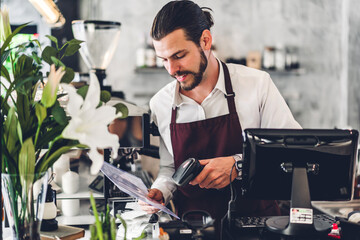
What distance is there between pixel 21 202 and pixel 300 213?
0.90 m

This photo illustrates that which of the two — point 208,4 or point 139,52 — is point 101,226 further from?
point 208,4

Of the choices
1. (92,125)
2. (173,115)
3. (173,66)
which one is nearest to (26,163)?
(92,125)

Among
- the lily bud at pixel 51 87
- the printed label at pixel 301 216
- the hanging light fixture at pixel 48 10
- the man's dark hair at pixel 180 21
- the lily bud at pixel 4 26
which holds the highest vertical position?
the hanging light fixture at pixel 48 10

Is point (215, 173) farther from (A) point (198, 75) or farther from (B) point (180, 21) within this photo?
(B) point (180, 21)

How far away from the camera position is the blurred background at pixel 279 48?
4.49 meters

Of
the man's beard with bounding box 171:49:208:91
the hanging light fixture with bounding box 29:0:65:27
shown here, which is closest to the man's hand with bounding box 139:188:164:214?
the man's beard with bounding box 171:49:208:91

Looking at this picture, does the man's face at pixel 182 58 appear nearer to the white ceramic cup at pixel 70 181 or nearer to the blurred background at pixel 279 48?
the white ceramic cup at pixel 70 181

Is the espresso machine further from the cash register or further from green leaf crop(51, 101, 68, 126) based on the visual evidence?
green leaf crop(51, 101, 68, 126)

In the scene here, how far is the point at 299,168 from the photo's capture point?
4.83 feet

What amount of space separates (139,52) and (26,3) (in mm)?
1185

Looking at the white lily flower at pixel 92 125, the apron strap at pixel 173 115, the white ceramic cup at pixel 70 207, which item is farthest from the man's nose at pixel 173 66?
the white lily flower at pixel 92 125

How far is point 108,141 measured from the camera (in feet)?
3.34

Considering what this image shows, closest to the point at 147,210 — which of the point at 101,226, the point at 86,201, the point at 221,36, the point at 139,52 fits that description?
the point at 86,201

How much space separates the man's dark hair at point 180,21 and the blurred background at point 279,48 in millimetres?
2451
